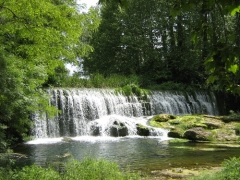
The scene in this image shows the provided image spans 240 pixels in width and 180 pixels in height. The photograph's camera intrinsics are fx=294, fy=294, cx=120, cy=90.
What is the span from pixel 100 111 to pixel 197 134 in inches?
264

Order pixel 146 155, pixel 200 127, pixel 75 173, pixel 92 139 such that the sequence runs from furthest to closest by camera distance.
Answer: pixel 200 127
pixel 92 139
pixel 146 155
pixel 75 173

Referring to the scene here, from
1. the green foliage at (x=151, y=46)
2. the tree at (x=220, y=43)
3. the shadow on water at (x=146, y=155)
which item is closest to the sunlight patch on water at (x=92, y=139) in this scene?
the shadow on water at (x=146, y=155)

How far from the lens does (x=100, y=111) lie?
62.3 feet

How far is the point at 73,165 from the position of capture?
6.25 meters

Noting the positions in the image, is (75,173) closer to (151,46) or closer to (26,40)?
(26,40)

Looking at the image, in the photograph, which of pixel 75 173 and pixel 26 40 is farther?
pixel 26 40

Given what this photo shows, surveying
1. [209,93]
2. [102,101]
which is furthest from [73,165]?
[209,93]

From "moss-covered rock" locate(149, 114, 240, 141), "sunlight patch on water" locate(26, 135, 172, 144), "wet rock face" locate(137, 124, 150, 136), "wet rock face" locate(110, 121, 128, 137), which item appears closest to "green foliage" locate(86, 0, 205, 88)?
"moss-covered rock" locate(149, 114, 240, 141)

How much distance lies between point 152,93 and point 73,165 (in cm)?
1680

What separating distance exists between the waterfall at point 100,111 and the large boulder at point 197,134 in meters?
1.87

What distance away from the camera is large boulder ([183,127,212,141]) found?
1455 cm

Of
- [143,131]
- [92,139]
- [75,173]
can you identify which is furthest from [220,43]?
[143,131]

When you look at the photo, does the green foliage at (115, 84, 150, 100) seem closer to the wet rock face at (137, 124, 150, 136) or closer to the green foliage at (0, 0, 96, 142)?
the wet rock face at (137, 124, 150, 136)

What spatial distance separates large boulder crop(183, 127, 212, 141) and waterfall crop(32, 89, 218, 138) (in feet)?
6.13
